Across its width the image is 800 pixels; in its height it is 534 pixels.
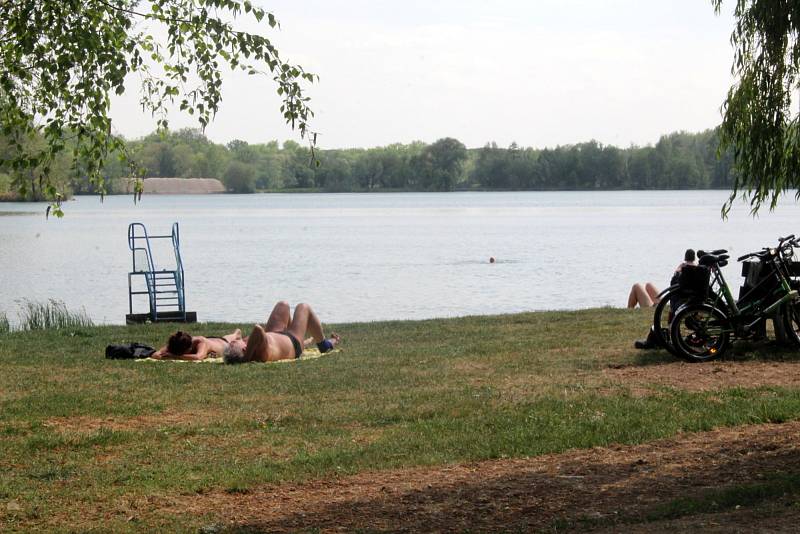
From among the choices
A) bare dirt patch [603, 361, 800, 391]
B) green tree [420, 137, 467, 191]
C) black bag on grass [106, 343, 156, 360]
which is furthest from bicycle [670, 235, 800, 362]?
green tree [420, 137, 467, 191]

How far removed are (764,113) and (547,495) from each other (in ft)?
17.2

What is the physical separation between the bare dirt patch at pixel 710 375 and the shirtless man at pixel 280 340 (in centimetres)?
422

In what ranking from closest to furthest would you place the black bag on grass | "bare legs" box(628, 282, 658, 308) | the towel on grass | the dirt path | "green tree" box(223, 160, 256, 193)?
the dirt path
the towel on grass
the black bag on grass
"bare legs" box(628, 282, 658, 308)
"green tree" box(223, 160, 256, 193)

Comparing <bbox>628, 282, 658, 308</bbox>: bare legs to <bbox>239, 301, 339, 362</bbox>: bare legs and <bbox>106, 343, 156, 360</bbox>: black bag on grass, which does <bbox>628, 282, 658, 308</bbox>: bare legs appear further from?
<bbox>106, 343, 156, 360</bbox>: black bag on grass

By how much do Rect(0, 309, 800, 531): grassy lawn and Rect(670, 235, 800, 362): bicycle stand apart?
1.55ft

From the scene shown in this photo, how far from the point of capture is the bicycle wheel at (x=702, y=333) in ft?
36.1

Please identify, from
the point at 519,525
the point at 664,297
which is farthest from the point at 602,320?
the point at 519,525

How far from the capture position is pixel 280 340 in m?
13.1

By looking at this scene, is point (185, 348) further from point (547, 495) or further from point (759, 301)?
point (547, 495)

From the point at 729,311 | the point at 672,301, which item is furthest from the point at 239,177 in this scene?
the point at 729,311

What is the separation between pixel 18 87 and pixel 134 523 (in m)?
3.50

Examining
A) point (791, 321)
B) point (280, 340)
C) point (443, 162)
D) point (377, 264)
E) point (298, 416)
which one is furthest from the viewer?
point (443, 162)

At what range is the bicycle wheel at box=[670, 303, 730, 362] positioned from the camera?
36.1 feet

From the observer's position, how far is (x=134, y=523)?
5.95 m
